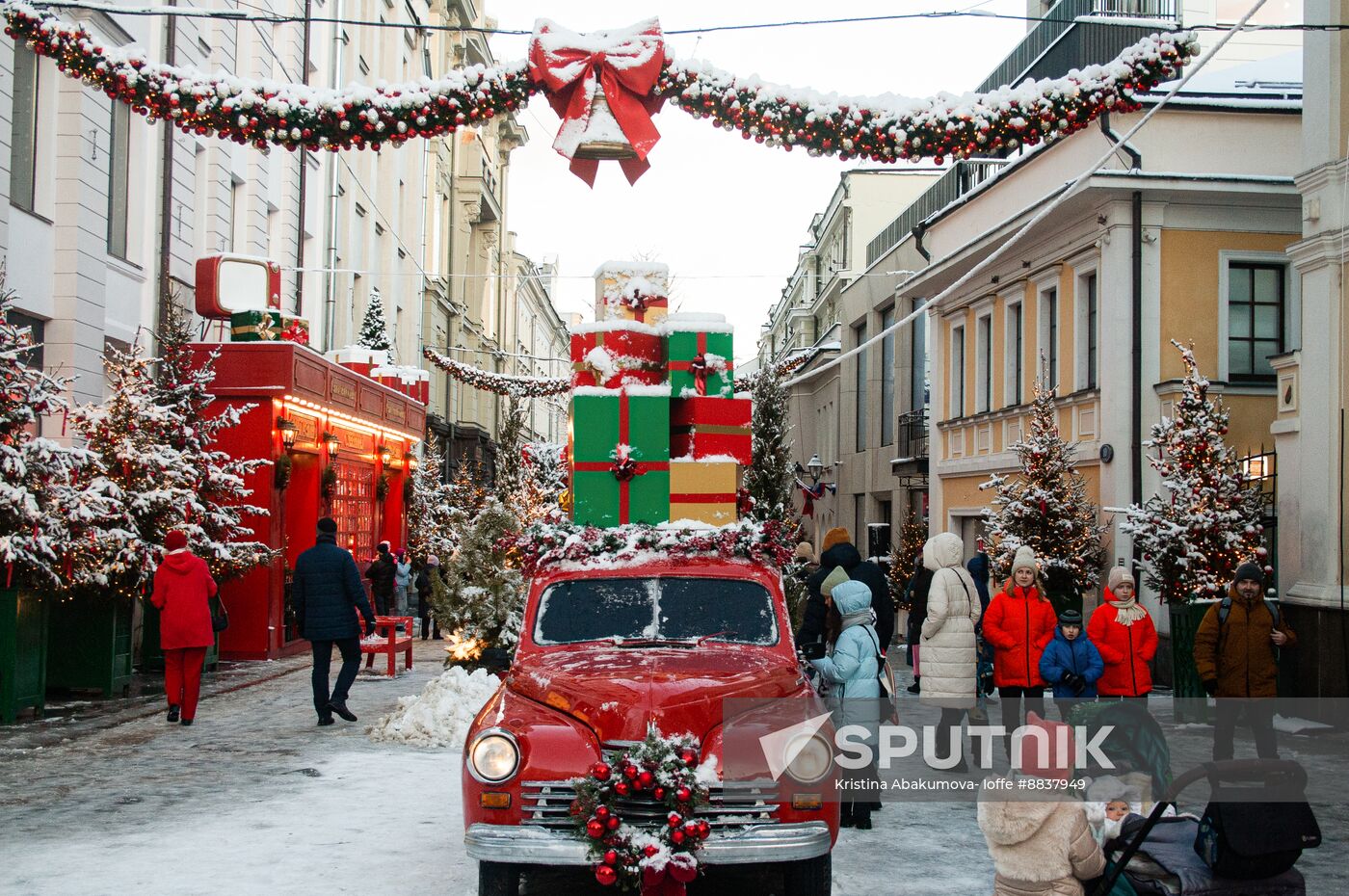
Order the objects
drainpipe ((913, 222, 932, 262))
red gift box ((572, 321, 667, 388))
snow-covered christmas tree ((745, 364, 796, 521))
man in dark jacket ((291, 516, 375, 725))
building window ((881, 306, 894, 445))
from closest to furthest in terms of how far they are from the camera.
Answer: red gift box ((572, 321, 667, 388)) → man in dark jacket ((291, 516, 375, 725)) → drainpipe ((913, 222, 932, 262)) → snow-covered christmas tree ((745, 364, 796, 521)) → building window ((881, 306, 894, 445))

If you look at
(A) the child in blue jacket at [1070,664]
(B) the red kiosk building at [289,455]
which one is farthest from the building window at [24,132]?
(A) the child in blue jacket at [1070,664]

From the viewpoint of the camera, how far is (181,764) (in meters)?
10.1

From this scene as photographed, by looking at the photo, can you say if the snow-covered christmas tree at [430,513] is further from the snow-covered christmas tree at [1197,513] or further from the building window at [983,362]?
the snow-covered christmas tree at [1197,513]

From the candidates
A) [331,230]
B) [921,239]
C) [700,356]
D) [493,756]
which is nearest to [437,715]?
[700,356]

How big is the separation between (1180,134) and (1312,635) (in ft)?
26.2

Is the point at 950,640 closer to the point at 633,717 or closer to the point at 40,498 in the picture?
the point at 633,717

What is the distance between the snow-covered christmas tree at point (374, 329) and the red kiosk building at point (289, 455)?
4728mm

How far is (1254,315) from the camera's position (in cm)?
1822

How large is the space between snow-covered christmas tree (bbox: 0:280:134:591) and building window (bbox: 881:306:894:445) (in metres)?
24.2

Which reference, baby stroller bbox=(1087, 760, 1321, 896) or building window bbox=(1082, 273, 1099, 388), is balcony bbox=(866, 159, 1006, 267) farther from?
baby stroller bbox=(1087, 760, 1321, 896)

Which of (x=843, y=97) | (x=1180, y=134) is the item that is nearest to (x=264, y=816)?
(x=843, y=97)

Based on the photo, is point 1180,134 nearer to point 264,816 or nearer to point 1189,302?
point 1189,302

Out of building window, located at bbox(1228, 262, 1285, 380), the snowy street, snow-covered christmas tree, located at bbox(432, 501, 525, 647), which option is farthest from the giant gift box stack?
building window, located at bbox(1228, 262, 1285, 380)

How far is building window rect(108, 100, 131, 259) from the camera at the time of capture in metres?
17.2
